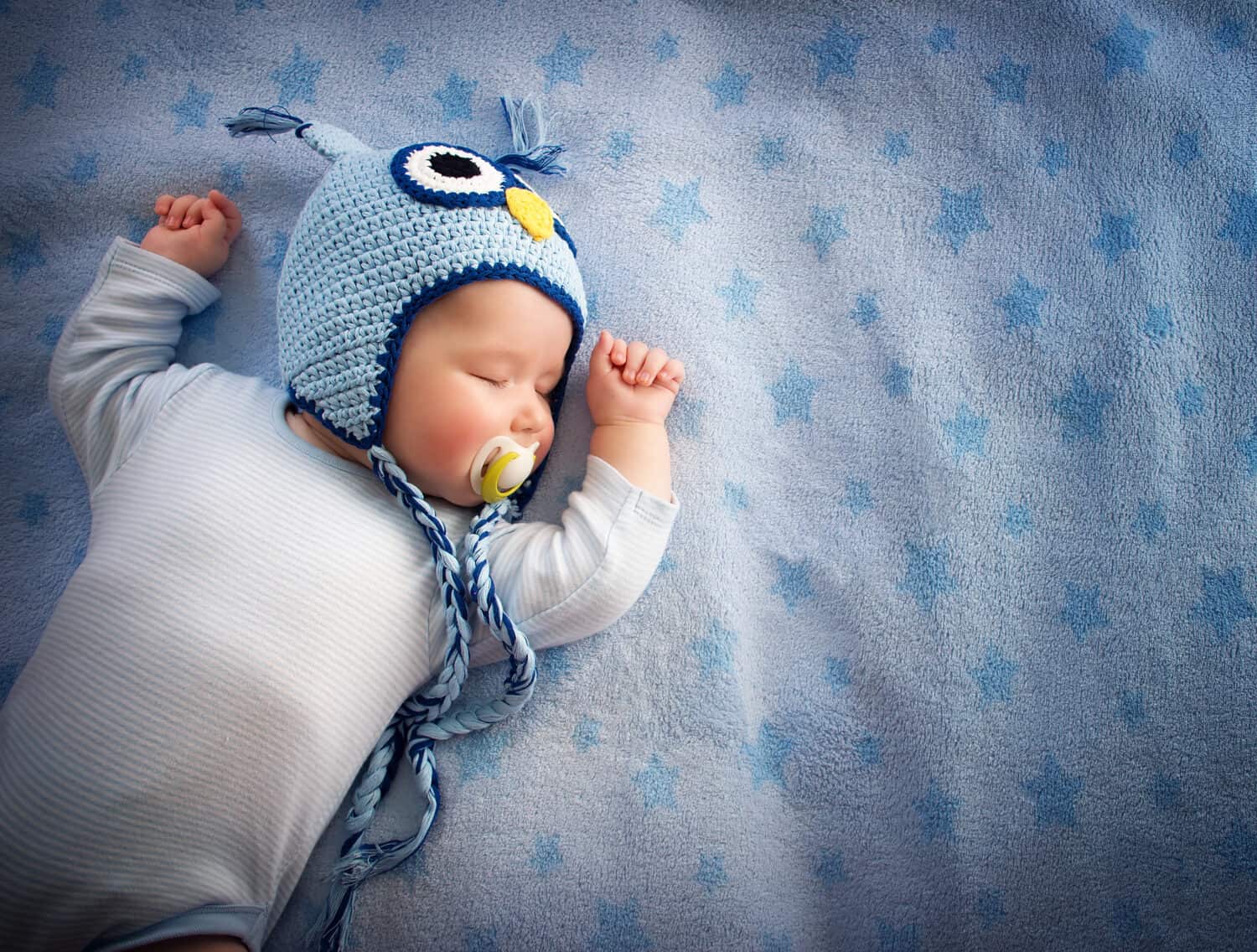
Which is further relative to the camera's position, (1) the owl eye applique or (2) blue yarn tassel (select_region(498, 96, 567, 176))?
(2) blue yarn tassel (select_region(498, 96, 567, 176))

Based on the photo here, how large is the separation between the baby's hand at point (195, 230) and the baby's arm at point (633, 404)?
0.64m

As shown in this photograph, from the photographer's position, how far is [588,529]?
1.07 m

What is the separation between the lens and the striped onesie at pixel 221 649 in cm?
93

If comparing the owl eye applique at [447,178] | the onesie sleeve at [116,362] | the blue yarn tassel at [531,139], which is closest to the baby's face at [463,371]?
the owl eye applique at [447,178]

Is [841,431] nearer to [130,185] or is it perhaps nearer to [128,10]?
[130,185]

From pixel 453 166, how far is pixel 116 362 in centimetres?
60

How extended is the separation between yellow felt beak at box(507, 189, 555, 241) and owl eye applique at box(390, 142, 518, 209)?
13mm

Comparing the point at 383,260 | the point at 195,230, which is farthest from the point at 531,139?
the point at 195,230

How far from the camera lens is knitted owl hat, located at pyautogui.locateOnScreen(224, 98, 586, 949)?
992 millimetres

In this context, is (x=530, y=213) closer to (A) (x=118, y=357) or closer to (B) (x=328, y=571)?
(B) (x=328, y=571)

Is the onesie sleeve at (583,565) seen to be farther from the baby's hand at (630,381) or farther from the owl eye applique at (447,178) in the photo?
the owl eye applique at (447,178)

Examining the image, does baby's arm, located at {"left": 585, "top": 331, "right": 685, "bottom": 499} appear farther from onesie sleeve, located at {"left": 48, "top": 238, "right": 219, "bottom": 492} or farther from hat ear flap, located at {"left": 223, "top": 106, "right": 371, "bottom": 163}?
onesie sleeve, located at {"left": 48, "top": 238, "right": 219, "bottom": 492}

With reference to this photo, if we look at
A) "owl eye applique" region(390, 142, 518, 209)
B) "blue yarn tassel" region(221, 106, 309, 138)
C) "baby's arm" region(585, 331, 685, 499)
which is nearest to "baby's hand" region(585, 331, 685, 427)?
"baby's arm" region(585, 331, 685, 499)

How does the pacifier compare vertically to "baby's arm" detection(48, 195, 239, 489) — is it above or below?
above
